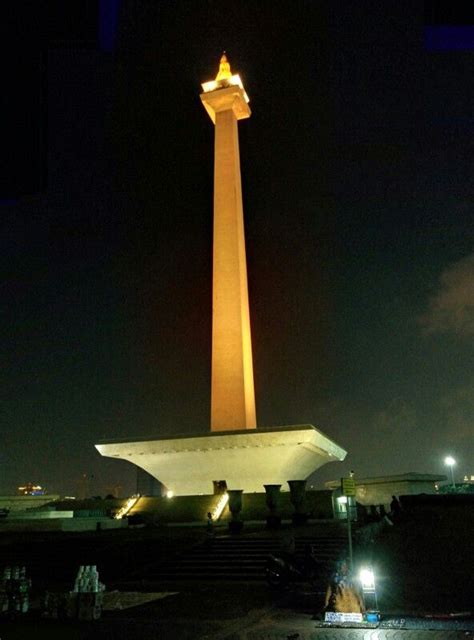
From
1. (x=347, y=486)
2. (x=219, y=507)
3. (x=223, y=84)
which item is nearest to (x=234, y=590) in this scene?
(x=347, y=486)

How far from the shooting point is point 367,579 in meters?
8.48

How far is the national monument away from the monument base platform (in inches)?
1.5

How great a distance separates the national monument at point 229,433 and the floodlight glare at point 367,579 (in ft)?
53.1

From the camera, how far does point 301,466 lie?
1107 inches

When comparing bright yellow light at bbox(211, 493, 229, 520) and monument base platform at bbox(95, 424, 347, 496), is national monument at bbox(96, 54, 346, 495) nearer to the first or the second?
monument base platform at bbox(95, 424, 347, 496)

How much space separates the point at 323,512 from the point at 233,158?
20.7 m

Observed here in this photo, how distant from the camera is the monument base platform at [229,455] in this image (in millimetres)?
25312

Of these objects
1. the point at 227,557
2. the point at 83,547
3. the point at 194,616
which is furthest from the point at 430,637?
the point at 83,547

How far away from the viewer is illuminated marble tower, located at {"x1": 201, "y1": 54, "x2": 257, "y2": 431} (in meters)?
28.8

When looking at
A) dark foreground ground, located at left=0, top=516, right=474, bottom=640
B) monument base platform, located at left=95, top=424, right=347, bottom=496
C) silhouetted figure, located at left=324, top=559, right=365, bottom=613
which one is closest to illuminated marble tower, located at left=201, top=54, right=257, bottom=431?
monument base platform, located at left=95, top=424, right=347, bottom=496

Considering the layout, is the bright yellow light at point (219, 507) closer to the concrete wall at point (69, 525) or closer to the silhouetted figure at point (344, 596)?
the concrete wall at point (69, 525)

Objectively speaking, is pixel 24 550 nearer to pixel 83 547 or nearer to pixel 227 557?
pixel 83 547

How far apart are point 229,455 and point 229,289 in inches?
343

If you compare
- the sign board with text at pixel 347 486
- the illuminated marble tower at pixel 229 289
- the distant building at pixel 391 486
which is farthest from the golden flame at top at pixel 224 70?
the sign board with text at pixel 347 486
